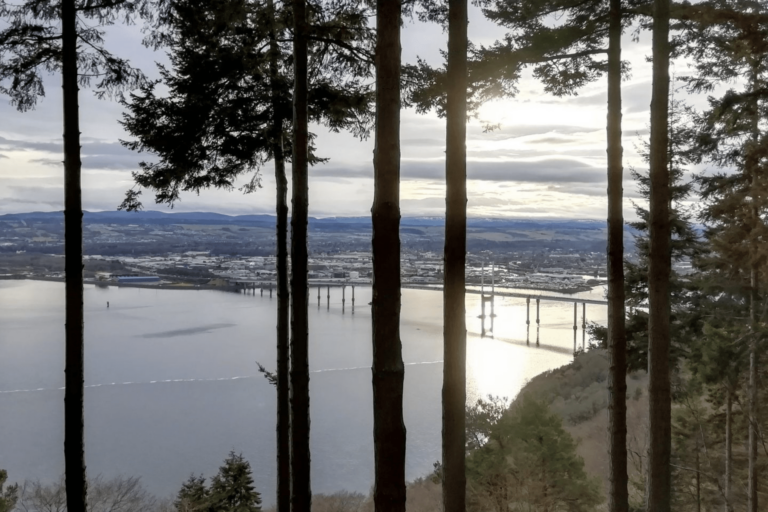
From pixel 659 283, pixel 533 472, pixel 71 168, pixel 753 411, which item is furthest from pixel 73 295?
pixel 753 411

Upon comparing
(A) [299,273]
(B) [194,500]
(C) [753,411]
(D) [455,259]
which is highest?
(D) [455,259]

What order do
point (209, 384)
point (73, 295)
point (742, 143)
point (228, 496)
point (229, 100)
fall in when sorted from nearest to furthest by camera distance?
point (73, 295) → point (229, 100) → point (742, 143) → point (228, 496) → point (209, 384)

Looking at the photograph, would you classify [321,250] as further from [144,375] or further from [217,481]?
[217,481]

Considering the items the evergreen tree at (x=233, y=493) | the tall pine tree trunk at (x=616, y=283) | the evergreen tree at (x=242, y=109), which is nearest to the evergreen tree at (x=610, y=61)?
the tall pine tree trunk at (x=616, y=283)

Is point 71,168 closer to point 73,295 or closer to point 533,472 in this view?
point 73,295

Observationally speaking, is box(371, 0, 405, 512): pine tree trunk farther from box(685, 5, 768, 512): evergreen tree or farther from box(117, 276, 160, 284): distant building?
box(117, 276, 160, 284): distant building

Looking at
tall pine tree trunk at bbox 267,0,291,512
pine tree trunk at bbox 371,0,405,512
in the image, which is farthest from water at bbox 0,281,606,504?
pine tree trunk at bbox 371,0,405,512
